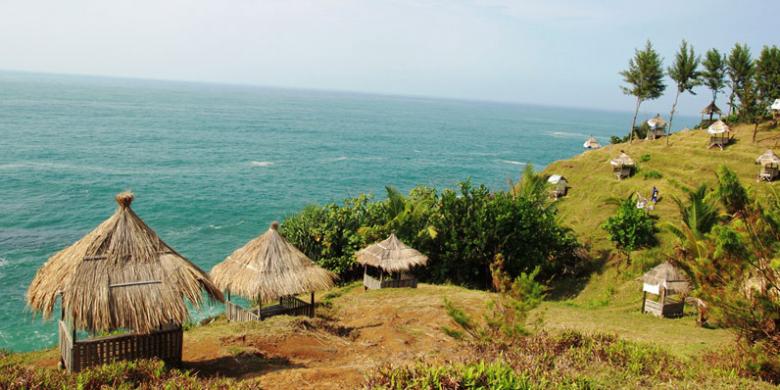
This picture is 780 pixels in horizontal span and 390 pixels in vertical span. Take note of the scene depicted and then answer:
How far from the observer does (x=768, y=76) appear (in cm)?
3881

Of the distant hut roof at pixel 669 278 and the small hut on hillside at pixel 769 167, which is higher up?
the small hut on hillside at pixel 769 167

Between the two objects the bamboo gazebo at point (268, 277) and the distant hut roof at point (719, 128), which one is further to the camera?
the distant hut roof at point (719, 128)

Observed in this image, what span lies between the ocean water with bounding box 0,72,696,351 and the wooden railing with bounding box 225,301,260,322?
855 cm

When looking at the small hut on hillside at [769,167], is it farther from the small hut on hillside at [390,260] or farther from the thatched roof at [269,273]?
the thatched roof at [269,273]

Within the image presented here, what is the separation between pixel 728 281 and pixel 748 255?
82cm

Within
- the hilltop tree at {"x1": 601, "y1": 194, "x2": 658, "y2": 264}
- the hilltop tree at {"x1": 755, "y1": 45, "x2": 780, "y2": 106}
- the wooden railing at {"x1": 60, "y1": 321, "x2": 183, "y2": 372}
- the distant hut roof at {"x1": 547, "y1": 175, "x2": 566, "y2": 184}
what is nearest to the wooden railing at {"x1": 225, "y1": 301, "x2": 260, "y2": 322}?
the wooden railing at {"x1": 60, "y1": 321, "x2": 183, "y2": 372}

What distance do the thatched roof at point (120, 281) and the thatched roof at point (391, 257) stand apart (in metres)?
10.00

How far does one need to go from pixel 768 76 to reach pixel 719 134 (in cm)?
648

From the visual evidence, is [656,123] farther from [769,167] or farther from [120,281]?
[120,281]

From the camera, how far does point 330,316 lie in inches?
626

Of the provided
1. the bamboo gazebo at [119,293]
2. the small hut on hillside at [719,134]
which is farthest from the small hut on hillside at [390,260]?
the small hut on hillside at [719,134]

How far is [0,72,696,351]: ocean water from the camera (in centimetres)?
3322

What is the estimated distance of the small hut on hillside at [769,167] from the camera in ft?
95.1

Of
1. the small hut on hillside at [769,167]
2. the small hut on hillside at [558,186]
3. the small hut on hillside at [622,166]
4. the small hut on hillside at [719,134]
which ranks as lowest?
the small hut on hillside at [558,186]
